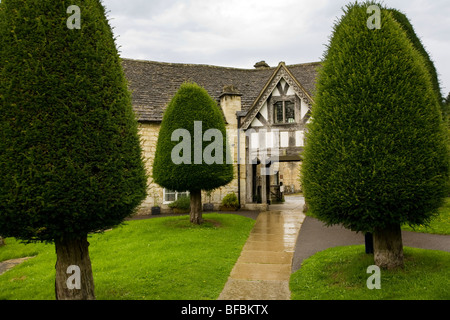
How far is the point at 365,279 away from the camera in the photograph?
629 centimetres

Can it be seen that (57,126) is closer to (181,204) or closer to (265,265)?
(265,265)

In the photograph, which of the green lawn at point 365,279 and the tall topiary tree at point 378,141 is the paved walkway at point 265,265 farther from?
the tall topiary tree at point 378,141

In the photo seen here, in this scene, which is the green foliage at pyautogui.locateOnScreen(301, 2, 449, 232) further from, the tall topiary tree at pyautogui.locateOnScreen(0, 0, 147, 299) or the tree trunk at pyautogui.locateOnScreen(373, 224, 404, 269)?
the tall topiary tree at pyautogui.locateOnScreen(0, 0, 147, 299)

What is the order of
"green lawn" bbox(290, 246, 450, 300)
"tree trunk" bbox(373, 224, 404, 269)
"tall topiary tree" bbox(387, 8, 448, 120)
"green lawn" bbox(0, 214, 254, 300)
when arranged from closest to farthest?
"green lawn" bbox(290, 246, 450, 300) → "tree trunk" bbox(373, 224, 404, 269) → "green lawn" bbox(0, 214, 254, 300) → "tall topiary tree" bbox(387, 8, 448, 120)

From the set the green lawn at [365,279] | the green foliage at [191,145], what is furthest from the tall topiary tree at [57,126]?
the green foliage at [191,145]

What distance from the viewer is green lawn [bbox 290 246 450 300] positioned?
216 inches

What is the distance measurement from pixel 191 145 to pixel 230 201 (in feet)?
21.6

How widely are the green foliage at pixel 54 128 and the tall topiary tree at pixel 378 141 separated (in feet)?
12.9

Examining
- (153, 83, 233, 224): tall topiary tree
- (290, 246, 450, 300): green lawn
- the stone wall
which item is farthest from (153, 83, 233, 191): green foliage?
(290, 246, 450, 300): green lawn

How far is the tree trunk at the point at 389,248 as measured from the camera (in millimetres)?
6445

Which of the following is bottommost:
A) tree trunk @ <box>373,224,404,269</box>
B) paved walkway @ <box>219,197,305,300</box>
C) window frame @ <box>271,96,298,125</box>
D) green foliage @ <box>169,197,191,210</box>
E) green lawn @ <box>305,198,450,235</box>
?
paved walkway @ <box>219,197,305,300</box>

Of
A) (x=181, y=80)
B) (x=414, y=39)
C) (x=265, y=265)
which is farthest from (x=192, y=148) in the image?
(x=414, y=39)

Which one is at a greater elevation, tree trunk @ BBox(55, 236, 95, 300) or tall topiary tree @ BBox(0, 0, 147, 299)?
tall topiary tree @ BBox(0, 0, 147, 299)

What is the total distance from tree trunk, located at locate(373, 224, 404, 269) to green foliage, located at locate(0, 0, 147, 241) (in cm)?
499
